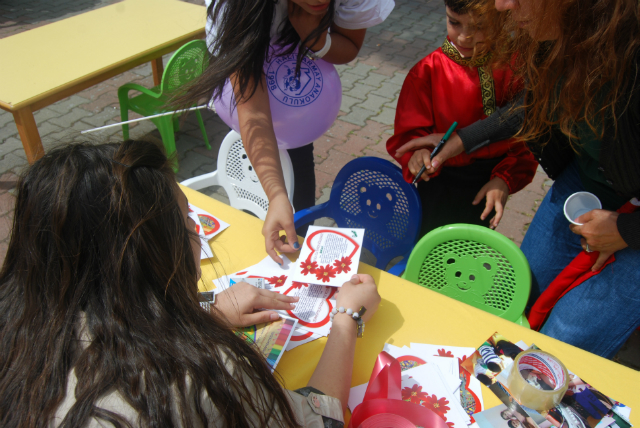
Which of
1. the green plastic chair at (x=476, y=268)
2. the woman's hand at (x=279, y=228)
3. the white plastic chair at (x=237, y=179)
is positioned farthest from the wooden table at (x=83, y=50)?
the green plastic chair at (x=476, y=268)

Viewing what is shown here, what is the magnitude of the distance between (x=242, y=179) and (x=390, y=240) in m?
0.81

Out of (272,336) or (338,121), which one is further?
(338,121)

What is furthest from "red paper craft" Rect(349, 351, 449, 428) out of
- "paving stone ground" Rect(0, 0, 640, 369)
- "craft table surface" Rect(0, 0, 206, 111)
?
"craft table surface" Rect(0, 0, 206, 111)

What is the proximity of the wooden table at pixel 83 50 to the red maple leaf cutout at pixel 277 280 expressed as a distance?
1880 millimetres

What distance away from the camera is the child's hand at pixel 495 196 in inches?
61.1

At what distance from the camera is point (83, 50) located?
303cm

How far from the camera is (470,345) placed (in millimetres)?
1138

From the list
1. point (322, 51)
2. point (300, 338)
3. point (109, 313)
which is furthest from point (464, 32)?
point (109, 313)

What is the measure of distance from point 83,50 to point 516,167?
3.07 m

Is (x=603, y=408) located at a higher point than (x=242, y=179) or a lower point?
higher

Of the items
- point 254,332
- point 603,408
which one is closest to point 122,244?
point 254,332

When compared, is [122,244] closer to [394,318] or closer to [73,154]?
[73,154]

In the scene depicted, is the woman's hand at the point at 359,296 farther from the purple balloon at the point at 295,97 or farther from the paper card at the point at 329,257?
the purple balloon at the point at 295,97

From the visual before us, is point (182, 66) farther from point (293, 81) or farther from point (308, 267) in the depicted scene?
point (308, 267)
